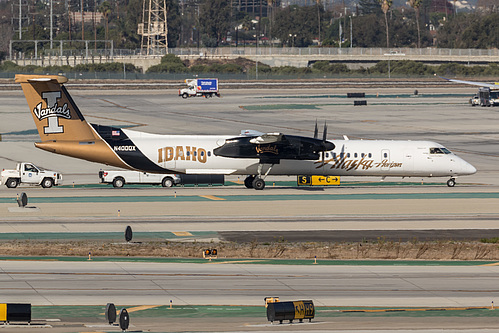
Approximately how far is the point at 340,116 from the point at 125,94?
49.1 metres

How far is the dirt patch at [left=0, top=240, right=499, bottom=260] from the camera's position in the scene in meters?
33.8

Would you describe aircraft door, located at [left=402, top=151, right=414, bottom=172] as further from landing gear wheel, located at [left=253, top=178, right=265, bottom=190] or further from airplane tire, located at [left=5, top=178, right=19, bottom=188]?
airplane tire, located at [left=5, top=178, right=19, bottom=188]

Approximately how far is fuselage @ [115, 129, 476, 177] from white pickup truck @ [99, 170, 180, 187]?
2565 mm

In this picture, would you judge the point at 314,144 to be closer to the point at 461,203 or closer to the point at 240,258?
the point at 461,203

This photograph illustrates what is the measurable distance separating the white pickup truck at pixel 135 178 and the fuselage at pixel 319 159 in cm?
257

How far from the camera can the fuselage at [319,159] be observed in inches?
1921

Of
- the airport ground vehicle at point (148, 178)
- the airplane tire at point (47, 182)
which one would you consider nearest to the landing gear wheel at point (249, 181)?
the airport ground vehicle at point (148, 178)

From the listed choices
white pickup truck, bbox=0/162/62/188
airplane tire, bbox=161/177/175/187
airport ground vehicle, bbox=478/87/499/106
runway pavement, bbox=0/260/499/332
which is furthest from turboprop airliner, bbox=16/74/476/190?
airport ground vehicle, bbox=478/87/499/106

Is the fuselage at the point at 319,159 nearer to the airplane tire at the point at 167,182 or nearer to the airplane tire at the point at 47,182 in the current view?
the airplane tire at the point at 167,182

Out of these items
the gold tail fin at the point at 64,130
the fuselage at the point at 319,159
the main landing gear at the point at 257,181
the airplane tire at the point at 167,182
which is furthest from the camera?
the airplane tire at the point at 167,182

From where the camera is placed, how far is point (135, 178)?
52.1 meters

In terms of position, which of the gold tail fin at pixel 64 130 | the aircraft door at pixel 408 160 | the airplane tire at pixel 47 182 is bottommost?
the airplane tire at pixel 47 182

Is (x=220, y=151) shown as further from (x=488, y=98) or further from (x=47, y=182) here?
(x=488, y=98)

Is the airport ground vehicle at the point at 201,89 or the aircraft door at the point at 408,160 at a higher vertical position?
the airport ground vehicle at the point at 201,89
